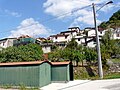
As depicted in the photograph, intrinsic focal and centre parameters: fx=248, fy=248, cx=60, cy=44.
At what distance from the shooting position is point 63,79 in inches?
957

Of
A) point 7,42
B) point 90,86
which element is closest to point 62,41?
point 7,42

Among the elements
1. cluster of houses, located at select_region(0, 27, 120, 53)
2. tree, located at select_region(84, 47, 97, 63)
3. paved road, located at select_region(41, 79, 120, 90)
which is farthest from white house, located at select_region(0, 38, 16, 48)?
paved road, located at select_region(41, 79, 120, 90)

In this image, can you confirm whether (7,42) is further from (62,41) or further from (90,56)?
(90,56)

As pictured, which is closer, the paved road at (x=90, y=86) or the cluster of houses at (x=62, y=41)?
the paved road at (x=90, y=86)

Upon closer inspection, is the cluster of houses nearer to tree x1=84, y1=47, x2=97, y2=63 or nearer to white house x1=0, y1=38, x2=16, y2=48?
white house x1=0, y1=38, x2=16, y2=48

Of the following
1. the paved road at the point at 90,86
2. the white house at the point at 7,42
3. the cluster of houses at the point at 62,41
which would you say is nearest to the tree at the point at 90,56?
the paved road at the point at 90,86

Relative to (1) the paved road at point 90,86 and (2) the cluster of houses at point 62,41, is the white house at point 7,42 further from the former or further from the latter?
(1) the paved road at point 90,86

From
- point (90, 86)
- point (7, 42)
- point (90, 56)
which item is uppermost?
point (7, 42)

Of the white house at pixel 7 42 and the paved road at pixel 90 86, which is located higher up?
the white house at pixel 7 42

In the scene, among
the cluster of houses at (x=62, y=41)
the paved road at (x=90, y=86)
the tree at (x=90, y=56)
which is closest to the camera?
the paved road at (x=90, y=86)

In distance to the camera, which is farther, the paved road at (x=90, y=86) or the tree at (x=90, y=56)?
the tree at (x=90, y=56)

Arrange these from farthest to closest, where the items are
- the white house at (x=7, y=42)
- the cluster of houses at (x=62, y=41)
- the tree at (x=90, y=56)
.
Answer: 1. the white house at (x=7, y=42)
2. the cluster of houses at (x=62, y=41)
3. the tree at (x=90, y=56)

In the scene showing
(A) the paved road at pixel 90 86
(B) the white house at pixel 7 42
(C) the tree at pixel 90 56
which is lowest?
(A) the paved road at pixel 90 86

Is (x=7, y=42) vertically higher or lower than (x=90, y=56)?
higher
